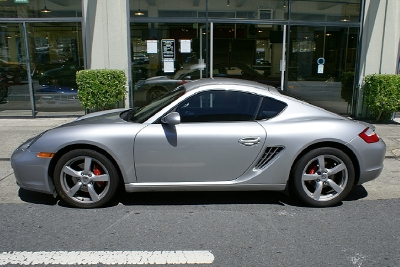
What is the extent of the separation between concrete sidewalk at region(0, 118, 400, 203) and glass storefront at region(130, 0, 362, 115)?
2174 millimetres

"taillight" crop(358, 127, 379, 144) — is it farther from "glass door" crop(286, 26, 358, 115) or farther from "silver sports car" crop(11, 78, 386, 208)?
"glass door" crop(286, 26, 358, 115)

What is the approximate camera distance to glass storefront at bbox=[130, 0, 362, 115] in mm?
9281

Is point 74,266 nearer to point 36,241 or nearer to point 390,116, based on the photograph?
point 36,241

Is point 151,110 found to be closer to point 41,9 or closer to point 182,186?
point 182,186

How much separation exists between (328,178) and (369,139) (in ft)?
2.17

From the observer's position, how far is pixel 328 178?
4.11 m

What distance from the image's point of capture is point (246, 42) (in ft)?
31.4

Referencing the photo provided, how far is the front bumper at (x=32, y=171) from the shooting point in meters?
3.98

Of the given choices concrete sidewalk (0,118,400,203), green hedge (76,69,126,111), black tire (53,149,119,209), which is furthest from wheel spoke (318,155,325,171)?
green hedge (76,69,126,111)

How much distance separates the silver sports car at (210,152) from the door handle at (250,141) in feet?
0.04

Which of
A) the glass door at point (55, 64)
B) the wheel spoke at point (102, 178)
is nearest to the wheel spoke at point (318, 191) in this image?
the wheel spoke at point (102, 178)

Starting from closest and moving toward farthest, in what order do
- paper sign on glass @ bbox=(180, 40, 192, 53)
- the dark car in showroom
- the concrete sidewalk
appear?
the concrete sidewalk → paper sign on glass @ bbox=(180, 40, 192, 53) → the dark car in showroom

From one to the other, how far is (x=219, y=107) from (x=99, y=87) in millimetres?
5194

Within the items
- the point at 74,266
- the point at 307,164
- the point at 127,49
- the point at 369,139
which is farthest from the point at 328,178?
the point at 127,49
